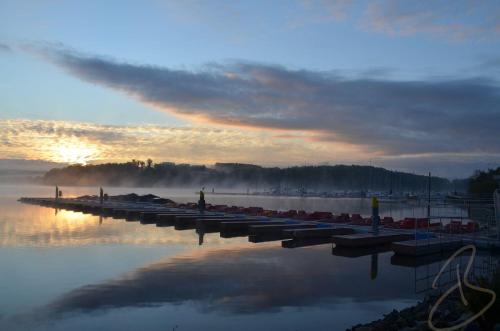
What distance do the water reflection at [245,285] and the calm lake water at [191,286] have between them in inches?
1.1

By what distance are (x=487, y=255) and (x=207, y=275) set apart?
11.8 m

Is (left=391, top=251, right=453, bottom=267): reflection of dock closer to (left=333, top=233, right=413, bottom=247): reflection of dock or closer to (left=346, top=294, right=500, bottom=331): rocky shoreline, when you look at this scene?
(left=333, top=233, right=413, bottom=247): reflection of dock

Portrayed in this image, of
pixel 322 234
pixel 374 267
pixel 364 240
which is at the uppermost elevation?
pixel 364 240

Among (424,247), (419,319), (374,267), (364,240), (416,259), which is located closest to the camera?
(419,319)

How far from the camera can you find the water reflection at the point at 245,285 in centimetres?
1234

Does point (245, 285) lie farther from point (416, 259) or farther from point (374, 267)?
point (416, 259)

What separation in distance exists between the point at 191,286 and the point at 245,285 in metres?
1.55

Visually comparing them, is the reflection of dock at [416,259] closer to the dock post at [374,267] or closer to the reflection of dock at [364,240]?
the dock post at [374,267]

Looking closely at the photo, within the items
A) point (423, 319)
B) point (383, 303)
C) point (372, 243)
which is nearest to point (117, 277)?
point (383, 303)

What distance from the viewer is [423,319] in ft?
32.9

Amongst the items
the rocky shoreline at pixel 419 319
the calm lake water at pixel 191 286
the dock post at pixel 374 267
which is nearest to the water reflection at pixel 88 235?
the calm lake water at pixel 191 286

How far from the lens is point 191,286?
14.1 metres

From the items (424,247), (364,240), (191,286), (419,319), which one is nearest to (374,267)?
(424,247)

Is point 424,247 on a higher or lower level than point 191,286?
higher
